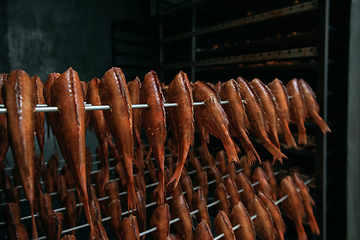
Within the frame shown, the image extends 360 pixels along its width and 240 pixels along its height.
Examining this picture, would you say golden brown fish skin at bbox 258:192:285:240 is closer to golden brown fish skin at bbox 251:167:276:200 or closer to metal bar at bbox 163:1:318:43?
golden brown fish skin at bbox 251:167:276:200

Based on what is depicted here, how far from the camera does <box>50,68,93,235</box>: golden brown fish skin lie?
0.74 m

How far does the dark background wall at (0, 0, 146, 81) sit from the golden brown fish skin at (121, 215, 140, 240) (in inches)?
148

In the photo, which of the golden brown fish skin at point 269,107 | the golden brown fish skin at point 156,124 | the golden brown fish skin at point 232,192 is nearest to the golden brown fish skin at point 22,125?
the golden brown fish skin at point 156,124

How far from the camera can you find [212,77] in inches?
138

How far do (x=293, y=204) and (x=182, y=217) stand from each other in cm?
98

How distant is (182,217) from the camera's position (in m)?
1.52

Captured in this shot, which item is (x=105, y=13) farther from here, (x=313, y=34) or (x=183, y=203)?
(x=183, y=203)

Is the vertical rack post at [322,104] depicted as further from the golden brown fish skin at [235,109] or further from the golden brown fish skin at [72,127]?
the golden brown fish skin at [72,127]

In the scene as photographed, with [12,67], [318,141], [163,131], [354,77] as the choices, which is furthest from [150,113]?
[12,67]

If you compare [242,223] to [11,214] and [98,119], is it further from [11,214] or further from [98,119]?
[11,214]

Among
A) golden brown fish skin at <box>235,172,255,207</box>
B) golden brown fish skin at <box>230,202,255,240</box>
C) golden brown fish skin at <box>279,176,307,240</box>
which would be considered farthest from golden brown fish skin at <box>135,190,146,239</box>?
golden brown fish skin at <box>279,176,307,240</box>

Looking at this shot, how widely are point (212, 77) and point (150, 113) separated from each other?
105 inches

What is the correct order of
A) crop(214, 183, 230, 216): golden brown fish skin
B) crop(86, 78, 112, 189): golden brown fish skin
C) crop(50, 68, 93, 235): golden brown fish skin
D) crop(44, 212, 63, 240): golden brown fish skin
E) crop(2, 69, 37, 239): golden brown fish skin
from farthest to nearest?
crop(214, 183, 230, 216): golden brown fish skin
crop(44, 212, 63, 240): golden brown fish skin
crop(86, 78, 112, 189): golden brown fish skin
crop(50, 68, 93, 235): golden brown fish skin
crop(2, 69, 37, 239): golden brown fish skin

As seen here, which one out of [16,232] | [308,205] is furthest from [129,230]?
[308,205]
